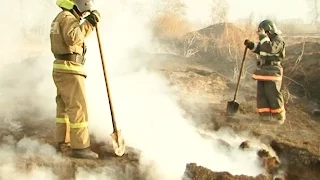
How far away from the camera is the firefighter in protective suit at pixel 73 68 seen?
166 inches

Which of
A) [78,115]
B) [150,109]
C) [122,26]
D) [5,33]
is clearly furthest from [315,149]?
[5,33]

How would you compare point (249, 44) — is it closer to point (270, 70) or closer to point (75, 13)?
point (270, 70)

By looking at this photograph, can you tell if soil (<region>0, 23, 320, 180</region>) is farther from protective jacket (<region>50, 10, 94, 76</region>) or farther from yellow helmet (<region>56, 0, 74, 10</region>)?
yellow helmet (<region>56, 0, 74, 10</region>)

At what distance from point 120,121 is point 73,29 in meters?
1.82

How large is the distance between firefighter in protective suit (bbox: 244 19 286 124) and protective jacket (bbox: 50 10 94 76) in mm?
3249

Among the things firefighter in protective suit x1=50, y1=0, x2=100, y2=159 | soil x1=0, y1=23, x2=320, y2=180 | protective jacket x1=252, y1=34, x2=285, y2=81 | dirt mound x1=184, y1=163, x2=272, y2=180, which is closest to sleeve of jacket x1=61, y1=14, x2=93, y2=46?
firefighter in protective suit x1=50, y1=0, x2=100, y2=159

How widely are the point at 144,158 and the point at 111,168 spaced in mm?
451

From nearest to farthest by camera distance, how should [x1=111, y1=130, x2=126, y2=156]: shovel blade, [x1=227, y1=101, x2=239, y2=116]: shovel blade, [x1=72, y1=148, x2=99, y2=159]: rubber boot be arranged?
[x1=72, y1=148, x2=99, y2=159]: rubber boot < [x1=111, y1=130, x2=126, y2=156]: shovel blade < [x1=227, y1=101, x2=239, y2=116]: shovel blade

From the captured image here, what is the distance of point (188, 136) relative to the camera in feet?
17.5

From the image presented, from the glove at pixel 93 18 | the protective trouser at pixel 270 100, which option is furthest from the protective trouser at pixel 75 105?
the protective trouser at pixel 270 100

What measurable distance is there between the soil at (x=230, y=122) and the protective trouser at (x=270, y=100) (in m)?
0.22

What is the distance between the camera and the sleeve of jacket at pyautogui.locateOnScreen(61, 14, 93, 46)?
4098 millimetres

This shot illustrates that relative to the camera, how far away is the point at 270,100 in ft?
21.4

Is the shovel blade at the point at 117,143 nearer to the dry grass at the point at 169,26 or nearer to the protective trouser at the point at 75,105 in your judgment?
the protective trouser at the point at 75,105
